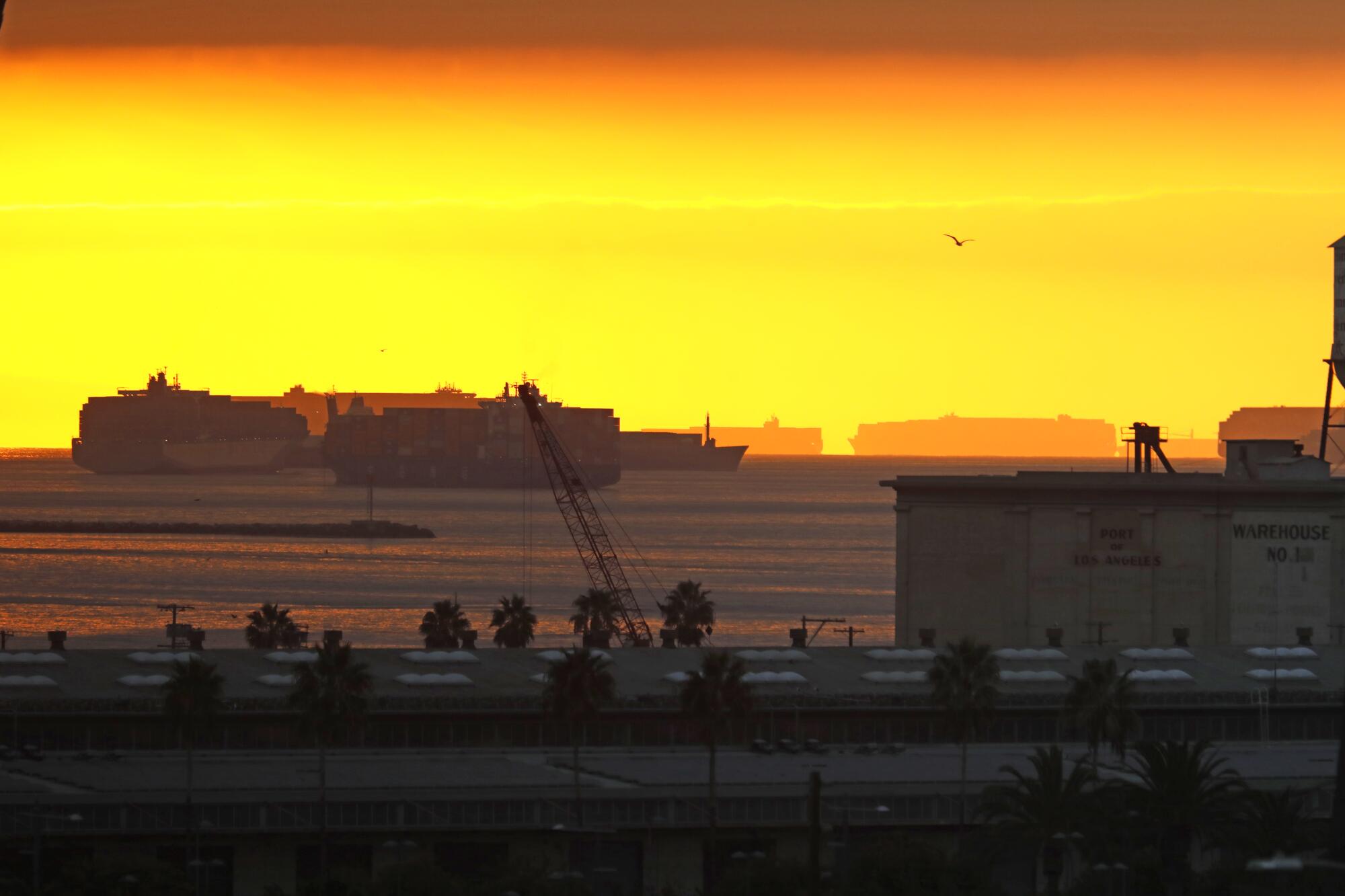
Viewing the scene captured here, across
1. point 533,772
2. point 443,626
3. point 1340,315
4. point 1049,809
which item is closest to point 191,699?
point 533,772

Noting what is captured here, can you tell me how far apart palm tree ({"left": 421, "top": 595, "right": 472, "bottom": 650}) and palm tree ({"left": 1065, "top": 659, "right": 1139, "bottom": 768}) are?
36.6 metres

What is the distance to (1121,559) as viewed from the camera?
334 feet

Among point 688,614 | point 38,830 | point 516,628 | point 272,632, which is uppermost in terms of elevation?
point 688,614

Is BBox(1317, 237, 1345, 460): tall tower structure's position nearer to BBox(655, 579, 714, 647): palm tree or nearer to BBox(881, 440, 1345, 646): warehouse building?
BBox(881, 440, 1345, 646): warehouse building

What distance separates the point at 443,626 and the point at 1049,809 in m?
47.2

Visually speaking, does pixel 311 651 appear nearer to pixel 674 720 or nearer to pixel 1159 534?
pixel 674 720

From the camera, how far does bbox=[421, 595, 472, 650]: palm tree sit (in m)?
97.1

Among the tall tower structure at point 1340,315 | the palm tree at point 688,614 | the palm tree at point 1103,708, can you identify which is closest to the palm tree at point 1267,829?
the palm tree at point 1103,708

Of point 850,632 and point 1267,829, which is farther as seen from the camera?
point 850,632

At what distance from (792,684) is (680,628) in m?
33.6

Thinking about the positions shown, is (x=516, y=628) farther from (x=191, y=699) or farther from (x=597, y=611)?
(x=191, y=699)

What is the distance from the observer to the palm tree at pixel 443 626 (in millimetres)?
97125

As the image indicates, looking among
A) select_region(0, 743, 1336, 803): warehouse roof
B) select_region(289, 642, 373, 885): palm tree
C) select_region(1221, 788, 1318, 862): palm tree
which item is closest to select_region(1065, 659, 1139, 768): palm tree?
select_region(0, 743, 1336, 803): warehouse roof

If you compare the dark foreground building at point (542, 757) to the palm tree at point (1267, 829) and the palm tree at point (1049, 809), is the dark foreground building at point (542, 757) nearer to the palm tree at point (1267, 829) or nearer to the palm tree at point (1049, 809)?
the palm tree at point (1049, 809)
